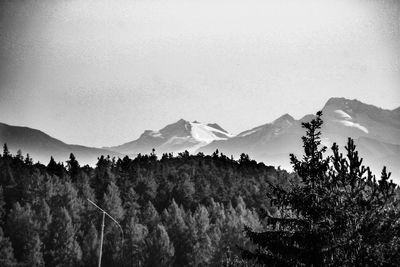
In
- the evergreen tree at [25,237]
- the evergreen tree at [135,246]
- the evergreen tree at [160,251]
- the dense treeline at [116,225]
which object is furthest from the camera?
the evergreen tree at [135,246]

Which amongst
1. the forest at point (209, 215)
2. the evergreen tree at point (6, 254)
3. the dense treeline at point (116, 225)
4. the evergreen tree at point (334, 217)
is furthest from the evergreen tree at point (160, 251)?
the evergreen tree at point (334, 217)

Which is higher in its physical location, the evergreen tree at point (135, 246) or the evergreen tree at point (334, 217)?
the evergreen tree at point (334, 217)

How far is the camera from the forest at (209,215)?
1639cm

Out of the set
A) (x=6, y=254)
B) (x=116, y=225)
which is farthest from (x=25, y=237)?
(x=116, y=225)

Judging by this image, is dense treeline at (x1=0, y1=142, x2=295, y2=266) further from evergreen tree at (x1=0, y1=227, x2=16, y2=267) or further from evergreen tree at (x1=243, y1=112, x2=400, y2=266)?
evergreen tree at (x1=243, y1=112, x2=400, y2=266)

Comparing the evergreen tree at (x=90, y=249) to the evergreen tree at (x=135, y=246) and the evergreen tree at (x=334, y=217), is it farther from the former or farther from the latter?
the evergreen tree at (x=334, y=217)

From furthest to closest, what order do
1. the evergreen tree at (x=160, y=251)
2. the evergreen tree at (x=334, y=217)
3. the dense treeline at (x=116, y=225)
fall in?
the evergreen tree at (x=160, y=251)
the dense treeline at (x=116, y=225)
the evergreen tree at (x=334, y=217)

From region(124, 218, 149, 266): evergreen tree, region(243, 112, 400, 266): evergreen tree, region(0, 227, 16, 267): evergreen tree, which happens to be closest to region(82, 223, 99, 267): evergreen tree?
region(124, 218, 149, 266): evergreen tree

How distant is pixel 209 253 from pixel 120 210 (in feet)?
88.4

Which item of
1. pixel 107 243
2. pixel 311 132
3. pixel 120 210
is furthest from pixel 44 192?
pixel 311 132

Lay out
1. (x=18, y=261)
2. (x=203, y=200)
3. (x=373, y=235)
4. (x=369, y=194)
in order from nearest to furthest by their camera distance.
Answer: (x=373, y=235), (x=369, y=194), (x=18, y=261), (x=203, y=200)

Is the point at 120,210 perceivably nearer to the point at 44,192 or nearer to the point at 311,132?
the point at 44,192

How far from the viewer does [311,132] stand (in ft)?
64.7

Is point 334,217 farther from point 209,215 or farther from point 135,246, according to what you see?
point 209,215
